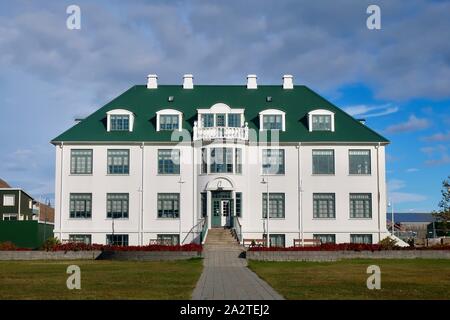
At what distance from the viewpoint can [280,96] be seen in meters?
57.5

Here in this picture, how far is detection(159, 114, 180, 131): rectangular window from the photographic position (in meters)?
53.6

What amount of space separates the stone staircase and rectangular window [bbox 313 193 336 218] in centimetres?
741

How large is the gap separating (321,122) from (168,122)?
12.4 metres

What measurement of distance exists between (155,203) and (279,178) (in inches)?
392

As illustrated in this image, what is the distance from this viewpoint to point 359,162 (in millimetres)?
52844

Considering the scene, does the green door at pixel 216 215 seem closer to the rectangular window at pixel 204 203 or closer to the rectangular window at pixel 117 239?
the rectangular window at pixel 204 203

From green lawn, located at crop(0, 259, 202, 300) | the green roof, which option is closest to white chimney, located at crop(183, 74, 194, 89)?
the green roof

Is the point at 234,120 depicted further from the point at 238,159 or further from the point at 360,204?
the point at 360,204

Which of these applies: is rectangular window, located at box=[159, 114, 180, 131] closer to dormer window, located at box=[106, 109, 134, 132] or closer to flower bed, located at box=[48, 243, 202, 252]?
dormer window, located at box=[106, 109, 134, 132]

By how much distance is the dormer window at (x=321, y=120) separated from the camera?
53.8m

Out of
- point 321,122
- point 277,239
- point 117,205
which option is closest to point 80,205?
point 117,205

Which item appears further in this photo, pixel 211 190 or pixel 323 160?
pixel 323 160

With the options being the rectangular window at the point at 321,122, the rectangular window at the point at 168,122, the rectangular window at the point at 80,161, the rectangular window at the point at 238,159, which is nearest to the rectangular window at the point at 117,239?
the rectangular window at the point at 80,161
